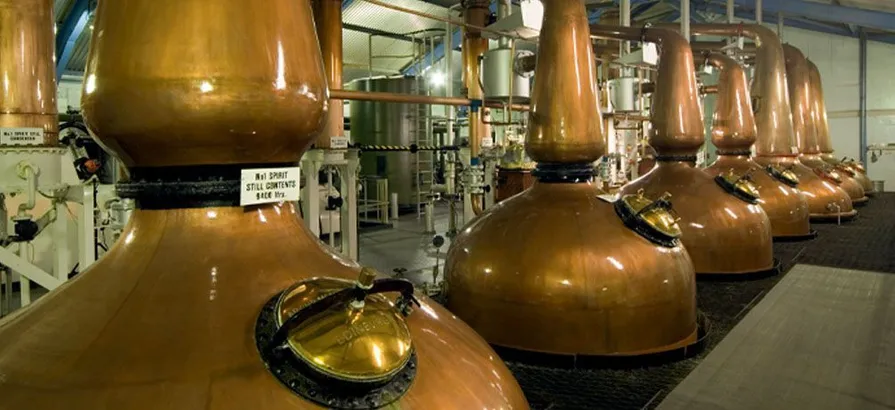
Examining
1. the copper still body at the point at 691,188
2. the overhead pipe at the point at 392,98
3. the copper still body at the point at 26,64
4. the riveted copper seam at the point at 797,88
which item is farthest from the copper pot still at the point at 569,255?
the riveted copper seam at the point at 797,88

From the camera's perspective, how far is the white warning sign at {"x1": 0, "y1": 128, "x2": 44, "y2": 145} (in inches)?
146

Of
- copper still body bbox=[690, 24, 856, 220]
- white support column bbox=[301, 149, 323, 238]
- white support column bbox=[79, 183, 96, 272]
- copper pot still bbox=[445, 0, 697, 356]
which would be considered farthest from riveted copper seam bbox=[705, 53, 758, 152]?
white support column bbox=[79, 183, 96, 272]

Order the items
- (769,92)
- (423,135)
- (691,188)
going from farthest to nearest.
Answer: (423,135) < (769,92) < (691,188)

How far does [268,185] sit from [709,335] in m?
3.25

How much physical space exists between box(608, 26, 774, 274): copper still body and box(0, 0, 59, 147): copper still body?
4.42 m

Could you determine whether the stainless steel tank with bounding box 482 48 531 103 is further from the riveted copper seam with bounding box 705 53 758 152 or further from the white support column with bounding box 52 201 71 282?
the white support column with bounding box 52 201 71 282

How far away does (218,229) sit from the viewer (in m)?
1.20

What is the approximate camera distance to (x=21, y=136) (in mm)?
3809

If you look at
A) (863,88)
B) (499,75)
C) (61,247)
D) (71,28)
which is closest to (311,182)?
(499,75)

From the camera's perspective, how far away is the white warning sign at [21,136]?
371 cm

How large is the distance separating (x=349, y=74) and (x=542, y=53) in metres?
13.9

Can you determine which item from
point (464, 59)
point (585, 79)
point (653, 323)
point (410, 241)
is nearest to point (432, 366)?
point (653, 323)

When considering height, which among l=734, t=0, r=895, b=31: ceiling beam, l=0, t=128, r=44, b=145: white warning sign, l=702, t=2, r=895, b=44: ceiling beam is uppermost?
l=702, t=2, r=895, b=44: ceiling beam

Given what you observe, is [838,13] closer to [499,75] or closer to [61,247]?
[499,75]
